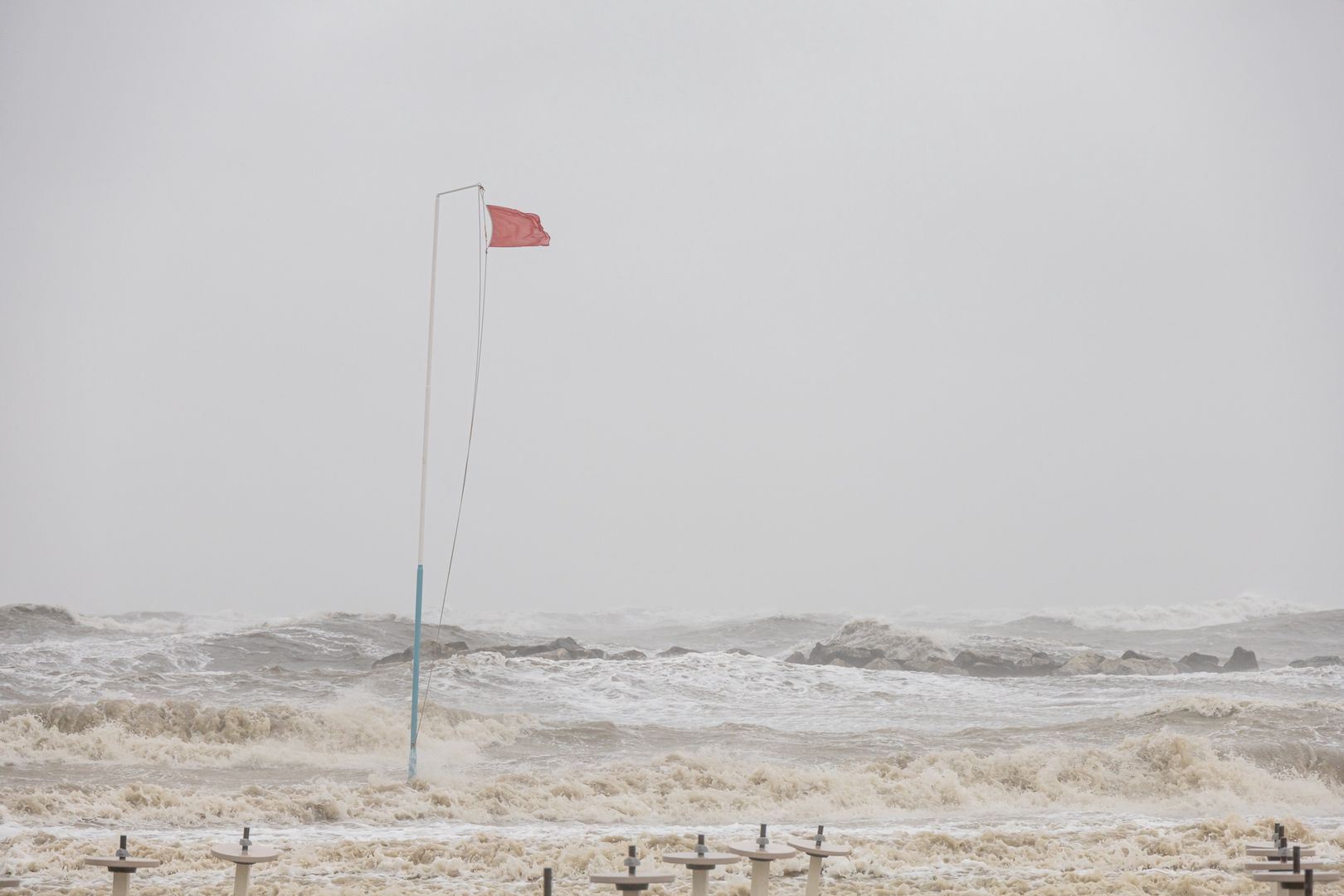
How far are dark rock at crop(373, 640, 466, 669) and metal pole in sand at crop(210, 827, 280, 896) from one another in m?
6.83

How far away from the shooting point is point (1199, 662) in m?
11.2

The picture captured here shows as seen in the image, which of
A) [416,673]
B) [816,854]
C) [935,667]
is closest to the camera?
[816,854]

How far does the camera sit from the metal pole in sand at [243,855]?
4.08 meters

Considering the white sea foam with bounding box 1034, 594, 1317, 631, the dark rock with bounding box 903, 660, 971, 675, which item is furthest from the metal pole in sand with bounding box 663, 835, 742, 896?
the white sea foam with bounding box 1034, 594, 1317, 631

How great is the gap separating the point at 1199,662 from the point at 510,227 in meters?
8.63

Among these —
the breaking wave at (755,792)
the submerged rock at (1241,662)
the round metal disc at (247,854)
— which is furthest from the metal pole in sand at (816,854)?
the submerged rock at (1241,662)

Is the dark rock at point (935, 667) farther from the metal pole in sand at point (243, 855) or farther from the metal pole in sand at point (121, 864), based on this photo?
the metal pole in sand at point (121, 864)

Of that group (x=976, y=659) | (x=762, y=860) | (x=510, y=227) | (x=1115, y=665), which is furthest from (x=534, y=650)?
(x=762, y=860)

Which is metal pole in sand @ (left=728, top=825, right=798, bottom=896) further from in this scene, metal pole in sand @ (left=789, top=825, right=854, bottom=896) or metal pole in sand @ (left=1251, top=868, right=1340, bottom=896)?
metal pole in sand @ (left=1251, top=868, right=1340, bottom=896)

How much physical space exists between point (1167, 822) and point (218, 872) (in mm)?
6581

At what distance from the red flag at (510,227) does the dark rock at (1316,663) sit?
9.28 metres

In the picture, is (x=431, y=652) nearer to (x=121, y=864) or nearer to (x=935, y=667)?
(x=935, y=667)

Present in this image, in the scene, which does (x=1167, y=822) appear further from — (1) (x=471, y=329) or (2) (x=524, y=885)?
(1) (x=471, y=329)

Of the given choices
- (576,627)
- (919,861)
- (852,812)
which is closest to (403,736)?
(576,627)
